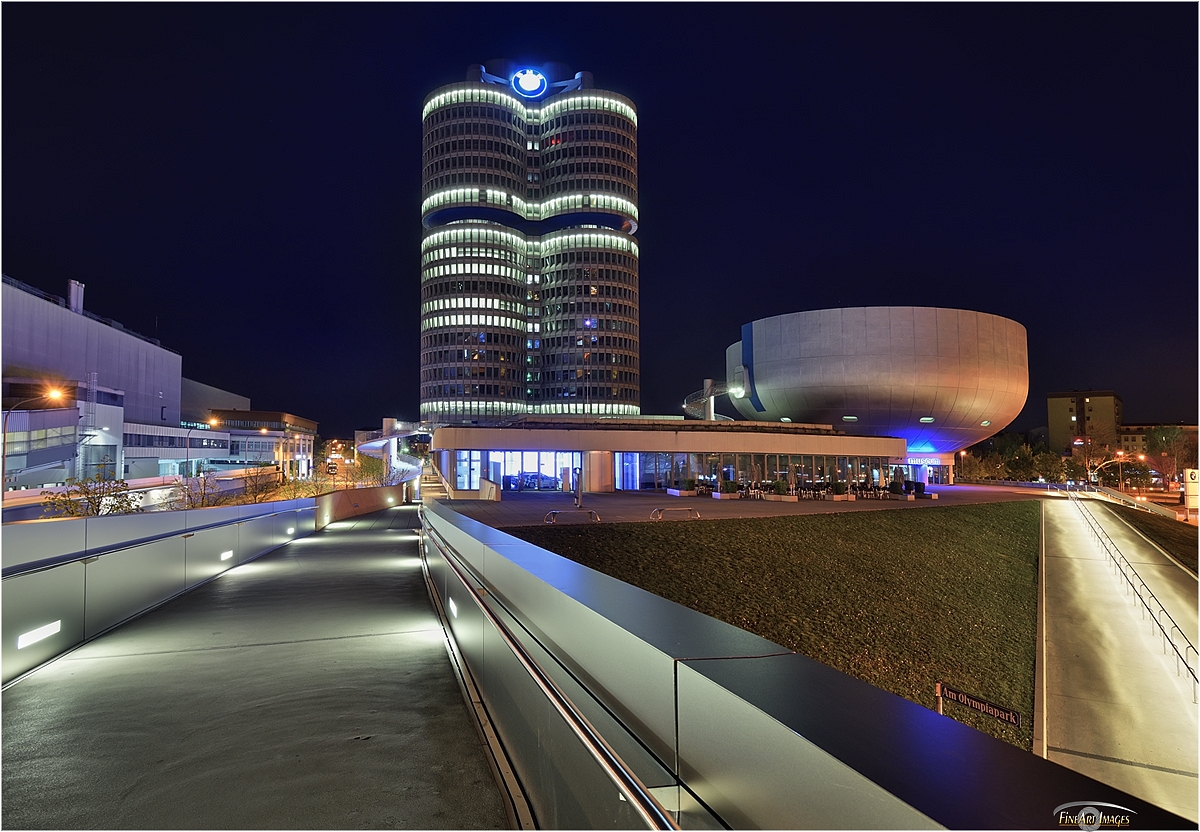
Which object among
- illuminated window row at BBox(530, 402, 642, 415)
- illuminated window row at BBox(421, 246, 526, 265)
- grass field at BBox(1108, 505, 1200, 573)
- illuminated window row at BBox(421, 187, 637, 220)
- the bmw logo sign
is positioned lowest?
grass field at BBox(1108, 505, 1200, 573)

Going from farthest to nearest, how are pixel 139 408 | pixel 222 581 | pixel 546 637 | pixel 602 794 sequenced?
pixel 139 408, pixel 222 581, pixel 546 637, pixel 602 794

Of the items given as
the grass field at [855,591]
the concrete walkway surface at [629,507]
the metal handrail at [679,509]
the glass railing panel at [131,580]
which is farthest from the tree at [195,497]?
the glass railing panel at [131,580]

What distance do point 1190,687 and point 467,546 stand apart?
24.2m

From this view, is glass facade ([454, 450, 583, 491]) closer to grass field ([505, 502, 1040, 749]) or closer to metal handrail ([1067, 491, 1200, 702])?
grass field ([505, 502, 1040, 749])

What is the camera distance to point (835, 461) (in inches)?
2132

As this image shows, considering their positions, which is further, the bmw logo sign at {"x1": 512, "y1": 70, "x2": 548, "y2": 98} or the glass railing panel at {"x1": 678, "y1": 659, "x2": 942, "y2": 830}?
the bmw logo sign at {"x1": 512, "y1": 70, "x2": 548, "y2": 98}

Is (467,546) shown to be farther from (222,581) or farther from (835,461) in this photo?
(835,461)

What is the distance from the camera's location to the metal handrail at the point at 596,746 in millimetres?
2578

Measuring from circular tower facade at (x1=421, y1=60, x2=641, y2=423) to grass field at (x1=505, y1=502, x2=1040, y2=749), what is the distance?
94.0 m

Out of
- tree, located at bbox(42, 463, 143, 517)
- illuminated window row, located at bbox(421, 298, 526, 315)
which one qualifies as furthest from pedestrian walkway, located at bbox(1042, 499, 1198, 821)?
illuminated window row, located at bbox(421, 298, 526, 315)

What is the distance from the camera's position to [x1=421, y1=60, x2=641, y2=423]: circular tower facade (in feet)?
397

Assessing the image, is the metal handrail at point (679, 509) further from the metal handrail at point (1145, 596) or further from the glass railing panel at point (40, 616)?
the glass railing panel at point (40, 616)

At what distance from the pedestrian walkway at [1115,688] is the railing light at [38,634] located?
15.5 meters

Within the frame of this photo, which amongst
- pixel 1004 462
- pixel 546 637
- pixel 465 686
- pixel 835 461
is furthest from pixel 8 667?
pixel 1004 462
